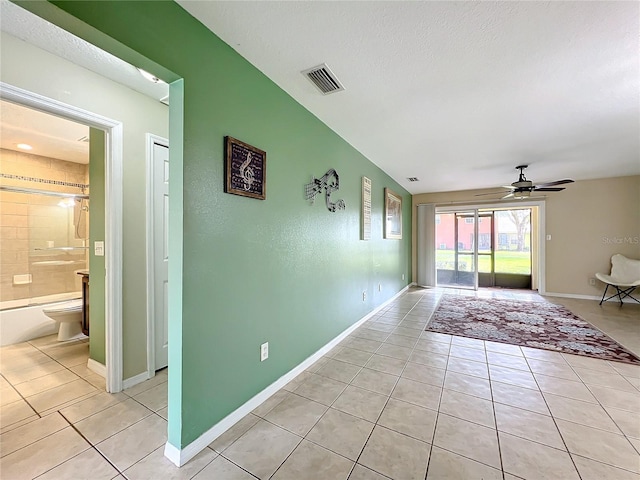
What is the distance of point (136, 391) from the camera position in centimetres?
202

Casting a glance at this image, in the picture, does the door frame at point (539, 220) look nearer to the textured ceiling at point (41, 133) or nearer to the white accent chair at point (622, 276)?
the white accent chair at point (622, 276)

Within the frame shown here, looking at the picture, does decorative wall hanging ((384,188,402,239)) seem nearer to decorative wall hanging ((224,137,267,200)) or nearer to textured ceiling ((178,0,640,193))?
textured ceiling ((178,0,640,193))

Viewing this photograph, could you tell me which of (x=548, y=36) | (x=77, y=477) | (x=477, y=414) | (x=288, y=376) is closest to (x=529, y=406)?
(x=477, y=414)

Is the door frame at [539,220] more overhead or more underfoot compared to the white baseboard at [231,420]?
more overhead

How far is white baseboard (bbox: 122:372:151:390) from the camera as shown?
6.73ft

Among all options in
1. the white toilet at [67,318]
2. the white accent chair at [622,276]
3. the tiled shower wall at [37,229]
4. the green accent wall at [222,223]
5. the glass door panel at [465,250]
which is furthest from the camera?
the glass door panel at [465,250]

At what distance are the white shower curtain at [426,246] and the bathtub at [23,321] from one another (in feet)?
22.5

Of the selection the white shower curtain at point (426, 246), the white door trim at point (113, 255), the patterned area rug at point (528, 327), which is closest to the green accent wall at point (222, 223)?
the white door trim at point (113, 255)

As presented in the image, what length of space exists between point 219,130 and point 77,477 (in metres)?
1.94

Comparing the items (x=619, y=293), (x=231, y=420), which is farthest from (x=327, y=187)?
(x=619, y=293)

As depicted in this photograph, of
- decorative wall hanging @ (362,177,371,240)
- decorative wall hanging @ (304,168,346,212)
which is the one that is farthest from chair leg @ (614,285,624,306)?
decorative wall hanging @ (304,168,346,212)

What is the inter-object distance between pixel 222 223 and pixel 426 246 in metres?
5.97

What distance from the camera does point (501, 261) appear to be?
22.9 feet

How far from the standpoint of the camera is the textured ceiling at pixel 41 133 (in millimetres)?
2491
